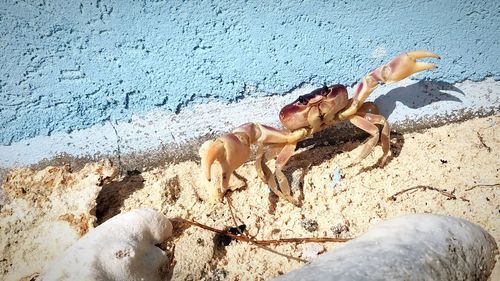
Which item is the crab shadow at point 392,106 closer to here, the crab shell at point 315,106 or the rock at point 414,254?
the crab shell at point 315,106

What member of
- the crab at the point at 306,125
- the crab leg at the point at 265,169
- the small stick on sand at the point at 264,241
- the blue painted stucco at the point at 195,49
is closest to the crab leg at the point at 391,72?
the crab at the point at 306,125

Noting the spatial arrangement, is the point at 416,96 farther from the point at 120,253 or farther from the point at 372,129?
the point at 120,253

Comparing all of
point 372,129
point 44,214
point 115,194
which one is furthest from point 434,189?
point 44,214

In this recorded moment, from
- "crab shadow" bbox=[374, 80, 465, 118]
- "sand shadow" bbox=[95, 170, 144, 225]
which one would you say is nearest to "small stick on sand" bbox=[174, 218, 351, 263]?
"sand shadow" bbox=[95, 170, 144, 225]

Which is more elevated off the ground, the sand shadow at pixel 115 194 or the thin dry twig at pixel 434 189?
the thin dry twig at pixel 434 189

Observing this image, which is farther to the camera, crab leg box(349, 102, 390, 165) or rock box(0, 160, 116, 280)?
crab leg box(349, 102, 390, 165)

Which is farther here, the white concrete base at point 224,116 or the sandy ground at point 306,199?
the white concrete base at point 224,116

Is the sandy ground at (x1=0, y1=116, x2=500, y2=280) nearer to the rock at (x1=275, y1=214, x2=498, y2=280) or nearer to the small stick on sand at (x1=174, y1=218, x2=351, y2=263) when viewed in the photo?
the small stick on sand at (x1=174, y1=218, x2=351, y2=263)
